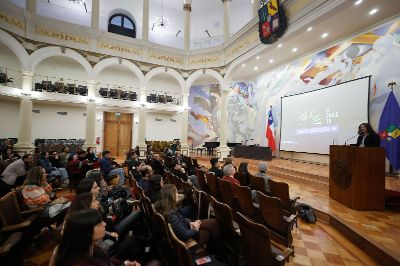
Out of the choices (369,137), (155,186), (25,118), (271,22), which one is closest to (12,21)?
(25,118)

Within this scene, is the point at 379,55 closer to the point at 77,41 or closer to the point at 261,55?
the point at 261,55

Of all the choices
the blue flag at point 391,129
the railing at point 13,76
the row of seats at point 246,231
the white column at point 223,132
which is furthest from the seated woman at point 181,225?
the railing at point 13,76

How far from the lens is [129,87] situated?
12.1 meters

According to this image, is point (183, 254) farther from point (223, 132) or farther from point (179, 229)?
point (223, 132)

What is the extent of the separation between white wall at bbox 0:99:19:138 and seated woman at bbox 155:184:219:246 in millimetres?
11384

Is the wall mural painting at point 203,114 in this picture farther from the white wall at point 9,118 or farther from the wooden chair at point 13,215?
the wooden chair at point 13,215

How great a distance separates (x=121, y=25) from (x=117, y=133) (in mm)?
7042

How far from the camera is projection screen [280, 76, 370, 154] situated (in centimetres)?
616

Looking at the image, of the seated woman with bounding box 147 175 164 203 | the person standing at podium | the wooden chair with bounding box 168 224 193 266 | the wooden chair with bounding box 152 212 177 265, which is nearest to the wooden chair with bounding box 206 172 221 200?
the seated woman with bounding box 147 175 164 203

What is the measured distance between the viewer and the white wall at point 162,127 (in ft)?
42.4

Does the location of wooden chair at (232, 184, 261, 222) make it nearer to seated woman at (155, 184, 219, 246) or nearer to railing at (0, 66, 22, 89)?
seated woman at (155, 184, 219, 246)

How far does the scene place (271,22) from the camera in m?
6.88

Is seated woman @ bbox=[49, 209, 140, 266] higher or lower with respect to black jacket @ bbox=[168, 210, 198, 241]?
higher

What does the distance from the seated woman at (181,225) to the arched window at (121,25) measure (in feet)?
43.8
